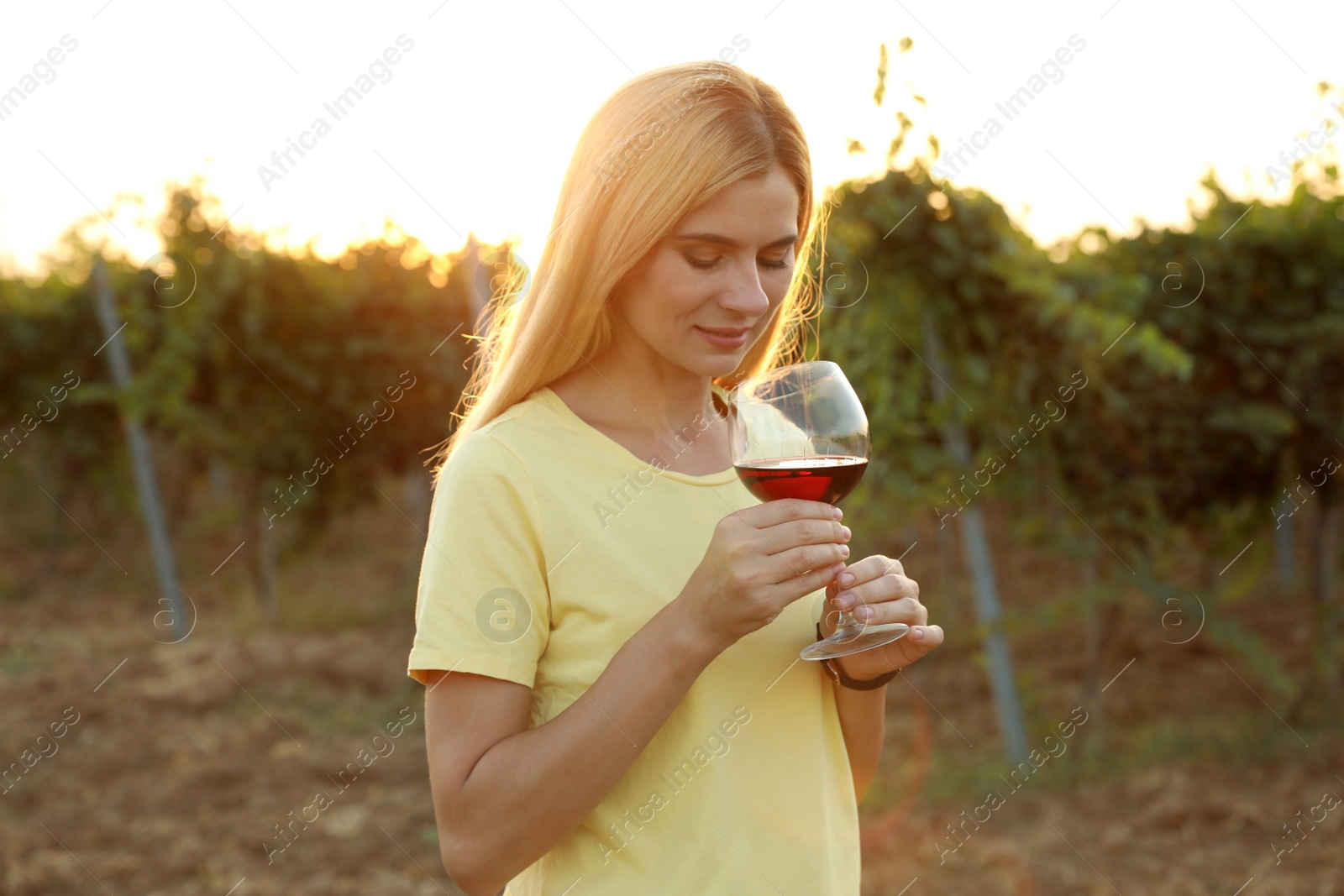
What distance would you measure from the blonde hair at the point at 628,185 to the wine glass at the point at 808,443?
27 cm

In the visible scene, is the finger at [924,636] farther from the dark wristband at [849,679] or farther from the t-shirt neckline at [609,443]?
the t-shirt neckline at [609,443]

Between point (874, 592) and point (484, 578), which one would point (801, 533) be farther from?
point (484, 578)

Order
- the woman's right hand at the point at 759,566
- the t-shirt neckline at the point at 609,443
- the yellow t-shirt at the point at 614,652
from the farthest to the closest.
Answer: the t-shirt neckline at the point at 609,443 < the yellow t-shirt at the point at 614,652 < the woman's right hand at the point at 759,566

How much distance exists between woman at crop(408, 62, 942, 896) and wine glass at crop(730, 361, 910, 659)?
54 millimetres

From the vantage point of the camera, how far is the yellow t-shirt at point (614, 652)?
1.23m

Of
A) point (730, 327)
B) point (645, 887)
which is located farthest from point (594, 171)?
point (645, 887)

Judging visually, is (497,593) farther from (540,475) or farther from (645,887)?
(645,887)

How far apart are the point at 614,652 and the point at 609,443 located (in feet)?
0.99

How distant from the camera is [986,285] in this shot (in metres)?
4.18

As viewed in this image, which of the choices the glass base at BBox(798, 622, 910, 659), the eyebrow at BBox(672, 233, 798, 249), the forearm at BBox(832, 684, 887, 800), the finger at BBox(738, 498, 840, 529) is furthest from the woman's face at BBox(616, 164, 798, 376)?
the forearm at BBox(832, 684, 887, 800)

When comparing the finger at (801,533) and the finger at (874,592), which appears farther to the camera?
the finger at (874,592)

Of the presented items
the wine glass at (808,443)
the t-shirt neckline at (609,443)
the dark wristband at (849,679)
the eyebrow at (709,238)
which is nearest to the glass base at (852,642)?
the wine glass at (808,443)

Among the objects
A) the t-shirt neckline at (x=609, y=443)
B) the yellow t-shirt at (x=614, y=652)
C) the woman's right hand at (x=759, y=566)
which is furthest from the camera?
the t-shirt neckline at (x=609, y=443)

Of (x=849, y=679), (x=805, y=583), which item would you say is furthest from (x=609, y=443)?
(x=849, y=679)
